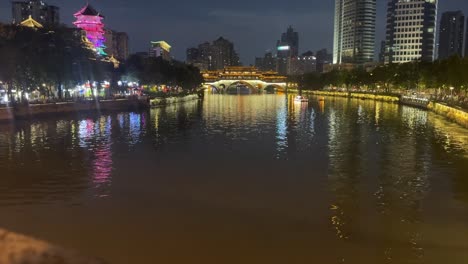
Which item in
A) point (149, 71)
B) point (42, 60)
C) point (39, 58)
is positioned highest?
point (39, 58)

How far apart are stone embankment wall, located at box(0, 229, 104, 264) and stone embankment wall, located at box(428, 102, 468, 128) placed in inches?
1609

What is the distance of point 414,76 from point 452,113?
151 feet

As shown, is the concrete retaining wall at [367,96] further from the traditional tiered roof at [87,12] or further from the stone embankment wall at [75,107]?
the traditional tiered roof at [87,12]

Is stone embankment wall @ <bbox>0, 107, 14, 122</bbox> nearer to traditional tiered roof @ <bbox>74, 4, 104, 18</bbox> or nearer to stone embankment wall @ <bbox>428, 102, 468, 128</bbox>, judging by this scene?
stone embankment wall @ <bbox>428, 102, 468, 128</bbox>

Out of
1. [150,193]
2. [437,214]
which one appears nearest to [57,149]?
[150,193]

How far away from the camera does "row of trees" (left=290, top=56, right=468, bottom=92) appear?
6342cm

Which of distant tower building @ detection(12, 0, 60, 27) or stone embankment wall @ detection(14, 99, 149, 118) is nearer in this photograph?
stone embankment wall @ detection(14, 99, 149, 118)

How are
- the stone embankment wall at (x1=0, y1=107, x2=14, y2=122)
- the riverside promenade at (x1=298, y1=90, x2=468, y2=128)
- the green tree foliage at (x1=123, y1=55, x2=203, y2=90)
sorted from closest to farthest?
the stone embankment wall at (x1=0, y1=107, x2=14, y2=122)
the riverside promenade at (x1=298, y1=90, x2=468, y2=128)
the green tree foliage at (x1=123, y1=55, x2=203, y2=90)

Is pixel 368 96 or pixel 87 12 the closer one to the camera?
pixel 87 12

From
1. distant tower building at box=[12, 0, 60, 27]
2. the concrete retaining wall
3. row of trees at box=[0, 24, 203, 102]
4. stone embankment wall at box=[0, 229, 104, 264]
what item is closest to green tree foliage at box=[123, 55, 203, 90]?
row of trees at box=[0, 24, 203, 102]

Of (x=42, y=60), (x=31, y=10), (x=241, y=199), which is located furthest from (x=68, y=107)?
(x=31, y=10)

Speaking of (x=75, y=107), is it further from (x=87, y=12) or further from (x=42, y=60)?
(x=87, y=12)

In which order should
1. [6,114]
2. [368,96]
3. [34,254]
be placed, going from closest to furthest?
[34,254], [6,114], [368,96]

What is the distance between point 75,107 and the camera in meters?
51.7
